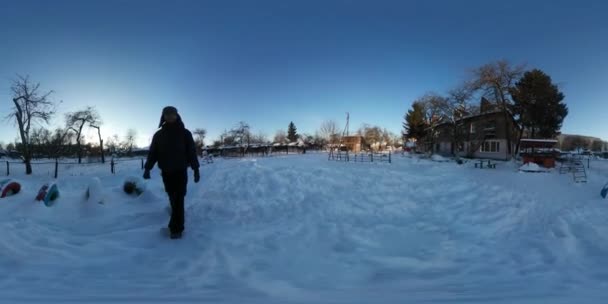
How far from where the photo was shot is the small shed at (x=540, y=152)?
801 inches

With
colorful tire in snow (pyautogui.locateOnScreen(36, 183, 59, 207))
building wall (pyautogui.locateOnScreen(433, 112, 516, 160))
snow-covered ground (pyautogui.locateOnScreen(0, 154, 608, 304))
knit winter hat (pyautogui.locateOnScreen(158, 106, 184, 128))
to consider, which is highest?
building wall (pyautogui.locateOnScreen(433, 112, 516, 160))

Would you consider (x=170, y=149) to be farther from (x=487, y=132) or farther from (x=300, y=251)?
(x=487, y=132)

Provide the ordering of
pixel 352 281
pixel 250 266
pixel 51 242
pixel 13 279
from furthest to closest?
pixel 51 242 < pixel 250 266 < pixel 352 281 < pixel 13 279

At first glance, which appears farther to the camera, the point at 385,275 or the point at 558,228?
the point at 558,228

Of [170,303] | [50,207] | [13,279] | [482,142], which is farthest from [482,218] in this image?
[482,142]

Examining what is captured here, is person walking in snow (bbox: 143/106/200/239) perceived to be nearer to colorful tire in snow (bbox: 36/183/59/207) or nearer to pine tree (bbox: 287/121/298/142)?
colorful tire in snow (bbox: 36/183/59/207)

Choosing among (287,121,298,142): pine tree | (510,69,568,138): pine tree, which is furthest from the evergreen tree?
(287,121,298,142): pine tree

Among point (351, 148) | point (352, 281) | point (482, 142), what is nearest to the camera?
point (352, 281)

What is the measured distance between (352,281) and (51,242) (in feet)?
13.3

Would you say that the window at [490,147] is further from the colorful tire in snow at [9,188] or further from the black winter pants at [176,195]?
the colorful tire in snow at [9,188]

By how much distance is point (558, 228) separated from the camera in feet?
14.3

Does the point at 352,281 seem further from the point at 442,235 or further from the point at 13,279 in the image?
the point at 13,279

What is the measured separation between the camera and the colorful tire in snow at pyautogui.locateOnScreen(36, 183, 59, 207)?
191 inches

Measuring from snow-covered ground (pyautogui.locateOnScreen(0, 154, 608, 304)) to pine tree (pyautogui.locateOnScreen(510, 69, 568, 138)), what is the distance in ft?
99.6
